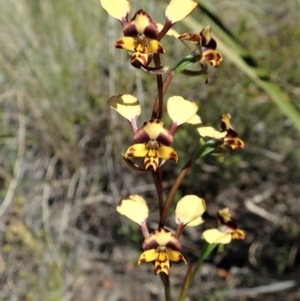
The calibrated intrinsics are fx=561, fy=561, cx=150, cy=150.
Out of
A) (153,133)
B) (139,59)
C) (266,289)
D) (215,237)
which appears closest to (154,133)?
(153,133)

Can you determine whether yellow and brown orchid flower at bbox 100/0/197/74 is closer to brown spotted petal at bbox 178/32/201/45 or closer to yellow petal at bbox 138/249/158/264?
brown spotted petal at bbox 178/32/201/45

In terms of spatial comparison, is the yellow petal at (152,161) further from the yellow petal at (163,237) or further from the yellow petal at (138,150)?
the yellow petal at (163,237)

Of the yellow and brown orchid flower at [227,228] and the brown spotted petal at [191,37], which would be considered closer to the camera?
the brown spotted petal at [191,37]

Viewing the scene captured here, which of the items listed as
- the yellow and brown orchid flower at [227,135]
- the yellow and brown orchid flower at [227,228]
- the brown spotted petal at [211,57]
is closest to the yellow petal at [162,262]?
the yellow and brown orchid flower at [227,228]

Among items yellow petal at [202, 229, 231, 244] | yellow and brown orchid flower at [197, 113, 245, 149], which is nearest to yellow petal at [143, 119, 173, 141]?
yellow and brown orchid flower at [197, 113, 245, 149]

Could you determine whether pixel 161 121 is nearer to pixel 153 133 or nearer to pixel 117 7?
pixel 153 133
